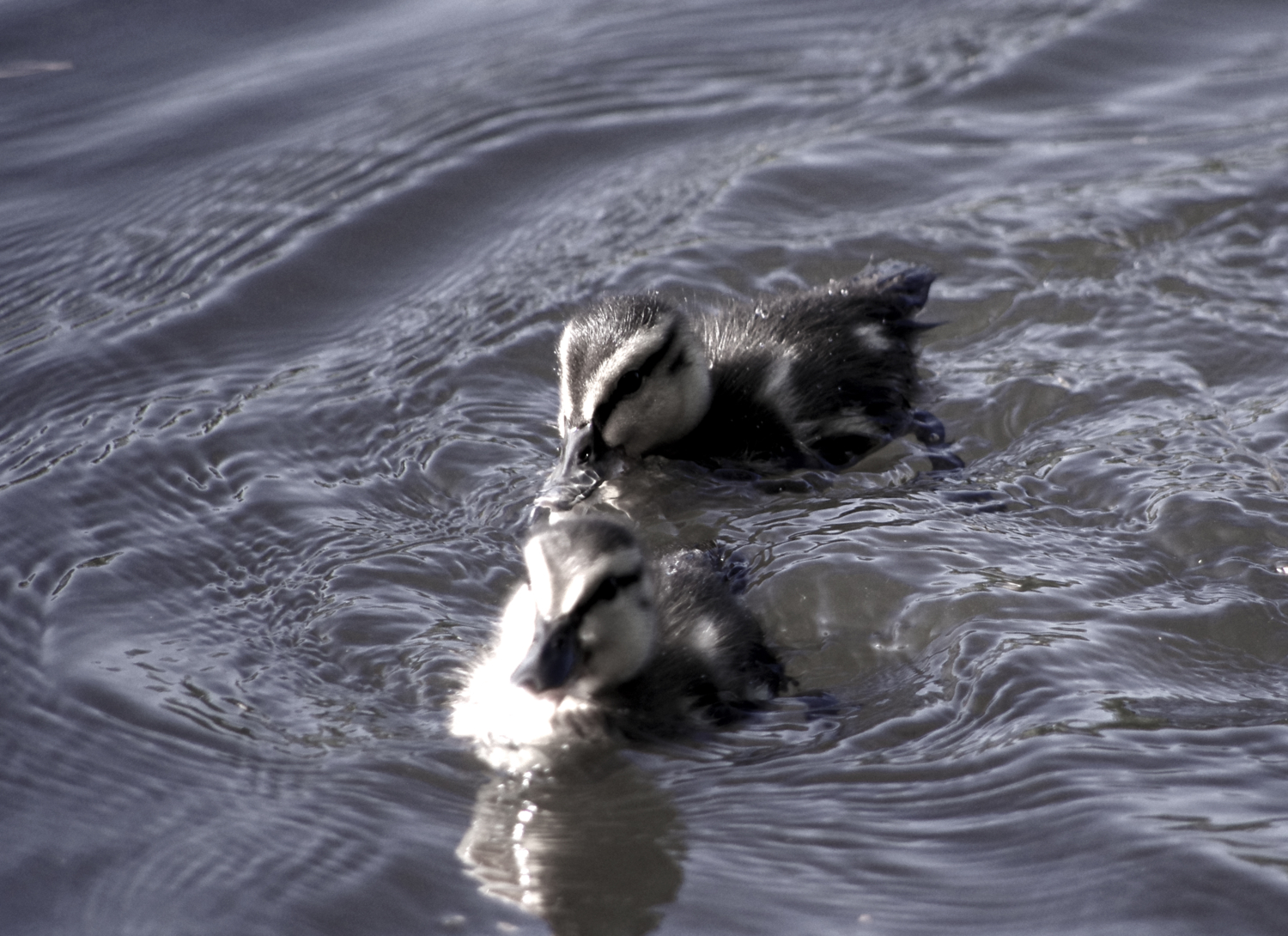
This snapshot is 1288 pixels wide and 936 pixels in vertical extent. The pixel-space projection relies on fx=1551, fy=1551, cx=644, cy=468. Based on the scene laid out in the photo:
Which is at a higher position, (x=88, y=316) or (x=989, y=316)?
(x=88, y=316)

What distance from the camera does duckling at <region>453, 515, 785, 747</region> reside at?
326cm

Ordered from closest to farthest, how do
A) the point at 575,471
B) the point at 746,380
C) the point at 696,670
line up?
the point at 696,670 < the point at 575,471 < the point at 746,380

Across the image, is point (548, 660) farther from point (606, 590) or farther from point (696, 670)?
point (696, 670)

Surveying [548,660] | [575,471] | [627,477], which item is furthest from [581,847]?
[627,477]

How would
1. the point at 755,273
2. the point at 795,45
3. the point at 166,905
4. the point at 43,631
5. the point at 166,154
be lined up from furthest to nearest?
the point at 795,45 → the point at 166,154 → the point at 755,273 → the point at 43,631 → the point at 166,905

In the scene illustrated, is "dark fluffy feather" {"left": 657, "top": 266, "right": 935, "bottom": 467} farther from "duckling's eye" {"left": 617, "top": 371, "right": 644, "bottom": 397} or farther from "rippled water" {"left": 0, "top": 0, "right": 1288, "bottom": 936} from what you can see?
"duckling's eye" {"left": 617, "top": 371, "right": 644, "bottom": 397}

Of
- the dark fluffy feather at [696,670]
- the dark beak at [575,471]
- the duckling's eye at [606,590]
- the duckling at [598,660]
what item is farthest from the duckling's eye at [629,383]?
the duckling's eye at [606,590]

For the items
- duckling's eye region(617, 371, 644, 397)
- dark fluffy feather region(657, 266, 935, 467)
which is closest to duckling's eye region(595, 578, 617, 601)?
duckling's eye region(617, 371, 644, 397)

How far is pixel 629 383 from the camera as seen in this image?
4508mm

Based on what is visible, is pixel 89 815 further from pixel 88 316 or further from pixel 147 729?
pixel 88 316

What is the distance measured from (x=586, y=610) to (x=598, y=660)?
5.6 inches

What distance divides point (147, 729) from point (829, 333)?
248 centimetres

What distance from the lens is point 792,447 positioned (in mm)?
4715

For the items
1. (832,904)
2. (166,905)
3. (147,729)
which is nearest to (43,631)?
(147,729)
